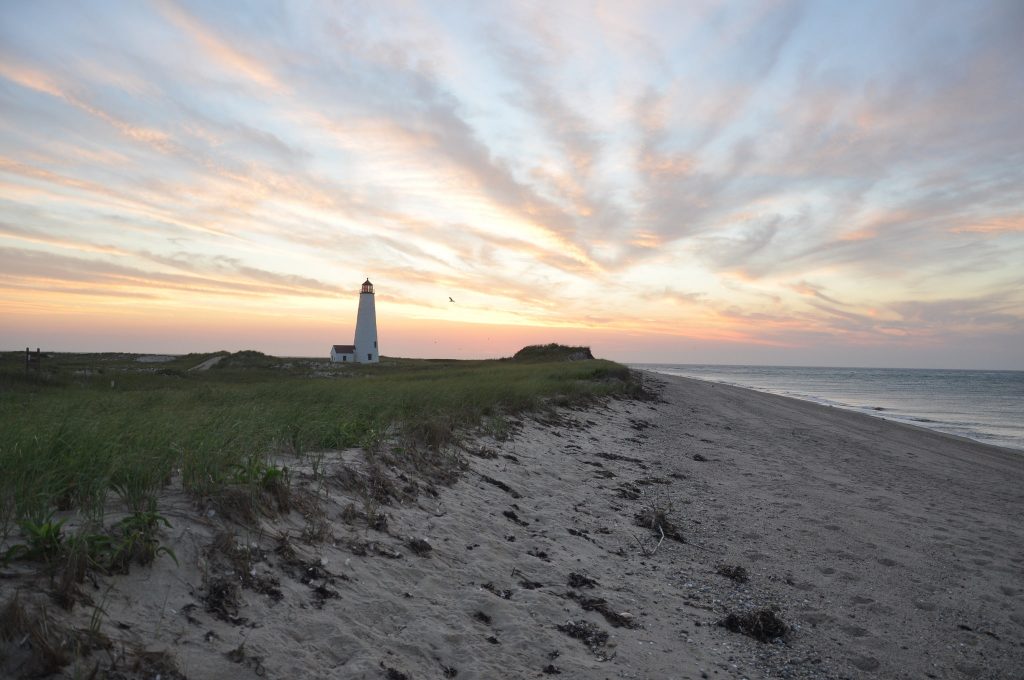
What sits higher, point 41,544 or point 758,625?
point 41,544

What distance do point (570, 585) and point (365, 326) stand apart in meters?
57.4

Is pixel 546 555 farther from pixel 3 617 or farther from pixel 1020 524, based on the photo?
pixel 1020 524

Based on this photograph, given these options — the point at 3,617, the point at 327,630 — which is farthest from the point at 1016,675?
the point at 3,617

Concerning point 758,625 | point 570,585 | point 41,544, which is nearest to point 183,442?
point 41,544

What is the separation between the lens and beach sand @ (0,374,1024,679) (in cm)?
333

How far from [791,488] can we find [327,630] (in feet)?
29.1

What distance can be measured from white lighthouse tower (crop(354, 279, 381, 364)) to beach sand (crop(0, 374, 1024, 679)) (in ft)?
171

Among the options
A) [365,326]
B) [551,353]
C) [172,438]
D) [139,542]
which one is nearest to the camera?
[139,542]

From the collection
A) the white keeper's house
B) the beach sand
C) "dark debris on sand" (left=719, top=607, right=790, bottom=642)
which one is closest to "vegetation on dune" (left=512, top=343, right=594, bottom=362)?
the white keeper's house

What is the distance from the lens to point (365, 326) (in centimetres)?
6012

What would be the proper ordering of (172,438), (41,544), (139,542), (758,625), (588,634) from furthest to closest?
(172,438) → (758,625) → (588,634) → (139,542) → (41,544)

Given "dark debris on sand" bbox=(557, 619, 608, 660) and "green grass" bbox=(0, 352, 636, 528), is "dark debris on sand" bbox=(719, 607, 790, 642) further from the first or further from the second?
"green grass" bbox=(0, 352, 636, 528)

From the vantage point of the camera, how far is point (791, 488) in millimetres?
9953

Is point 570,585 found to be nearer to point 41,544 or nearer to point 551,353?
point 41,544
